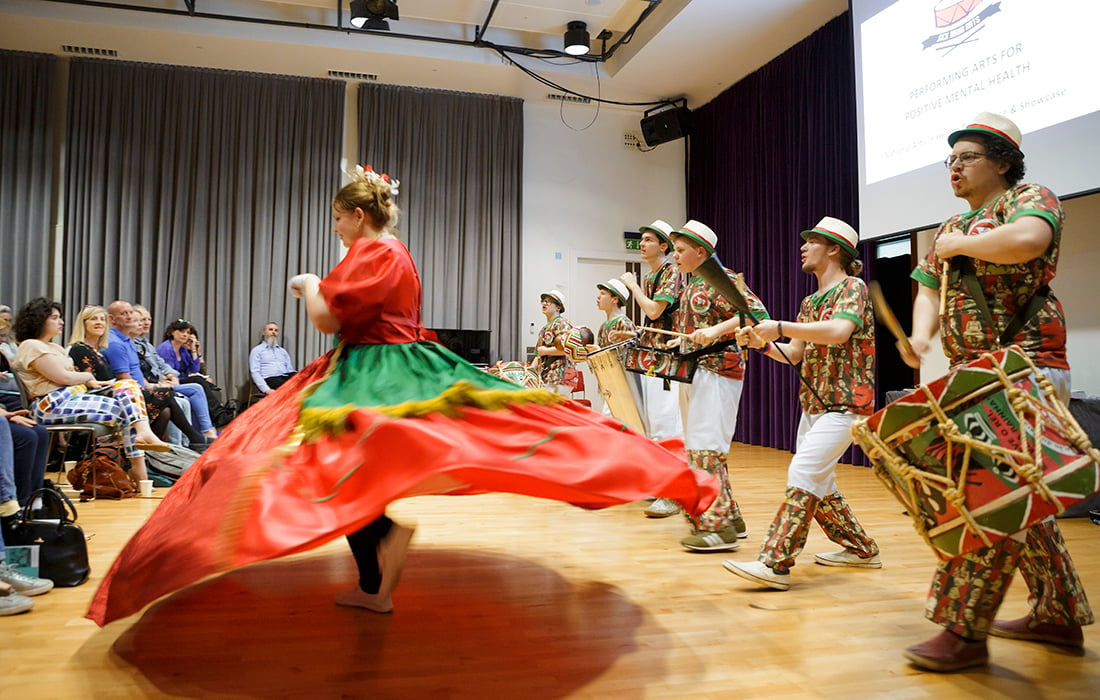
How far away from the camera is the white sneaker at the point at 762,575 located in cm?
265

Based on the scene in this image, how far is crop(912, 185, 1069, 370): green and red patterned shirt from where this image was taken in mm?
1933

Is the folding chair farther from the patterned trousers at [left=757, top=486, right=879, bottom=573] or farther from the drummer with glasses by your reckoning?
the drummer with glasses

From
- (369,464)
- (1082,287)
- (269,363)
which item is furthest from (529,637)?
(269,363)

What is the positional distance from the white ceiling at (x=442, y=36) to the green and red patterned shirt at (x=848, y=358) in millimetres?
5399

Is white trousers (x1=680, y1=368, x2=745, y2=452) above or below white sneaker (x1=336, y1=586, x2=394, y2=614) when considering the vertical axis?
above

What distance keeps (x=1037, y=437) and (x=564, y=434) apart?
3.72 ft

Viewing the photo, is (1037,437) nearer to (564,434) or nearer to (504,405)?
(564,434)

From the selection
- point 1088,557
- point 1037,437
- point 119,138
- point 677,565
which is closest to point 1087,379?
point 1088,557

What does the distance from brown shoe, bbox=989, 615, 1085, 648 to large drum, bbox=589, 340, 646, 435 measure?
8.29 feet

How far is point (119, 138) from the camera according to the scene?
8656 mm

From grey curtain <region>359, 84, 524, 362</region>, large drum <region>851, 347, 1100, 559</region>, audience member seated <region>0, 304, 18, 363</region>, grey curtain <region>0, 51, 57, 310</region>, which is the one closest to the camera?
large drum <region>851, 347, 1100, 559</region>

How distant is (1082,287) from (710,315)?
3257 millimetres

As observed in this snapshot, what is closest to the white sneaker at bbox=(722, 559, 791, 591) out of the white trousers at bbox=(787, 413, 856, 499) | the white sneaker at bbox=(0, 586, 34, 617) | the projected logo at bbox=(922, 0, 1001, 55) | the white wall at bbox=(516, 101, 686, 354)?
the white trousers at bbox=(787, 413, 856, 499)

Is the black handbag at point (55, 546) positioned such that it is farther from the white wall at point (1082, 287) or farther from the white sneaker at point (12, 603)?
the white wall at point (1082, 287)
